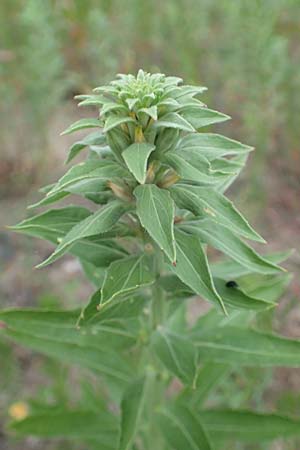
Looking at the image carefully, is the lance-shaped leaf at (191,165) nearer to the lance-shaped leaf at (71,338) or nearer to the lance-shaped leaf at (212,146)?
the lance-shaped leaf at (212,146)

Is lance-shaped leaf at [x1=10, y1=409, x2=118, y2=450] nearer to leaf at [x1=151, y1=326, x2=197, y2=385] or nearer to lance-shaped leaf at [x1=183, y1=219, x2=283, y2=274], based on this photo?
leaf at [x1=151, y1=326, x2=197, y2=385]

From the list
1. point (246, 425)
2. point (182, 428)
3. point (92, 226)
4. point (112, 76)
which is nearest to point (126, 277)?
point (92, 226)

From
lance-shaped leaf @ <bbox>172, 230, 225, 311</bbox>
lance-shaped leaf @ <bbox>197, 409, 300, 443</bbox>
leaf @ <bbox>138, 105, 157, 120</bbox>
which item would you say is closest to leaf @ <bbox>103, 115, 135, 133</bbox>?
leaf @ <bbox>138, 105, 157, 120</bbox>

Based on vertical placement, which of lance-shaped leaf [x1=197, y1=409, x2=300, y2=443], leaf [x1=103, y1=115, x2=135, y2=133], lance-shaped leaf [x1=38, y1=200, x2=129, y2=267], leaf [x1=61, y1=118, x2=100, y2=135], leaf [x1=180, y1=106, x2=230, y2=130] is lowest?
lance-shaped leaf [x1=197, y1=409, x2=300, y2=443]

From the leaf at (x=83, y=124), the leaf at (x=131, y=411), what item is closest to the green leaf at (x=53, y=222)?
the leaf at (x=83, y=124)

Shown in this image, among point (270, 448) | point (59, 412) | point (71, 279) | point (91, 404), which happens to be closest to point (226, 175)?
point (59, 412)
